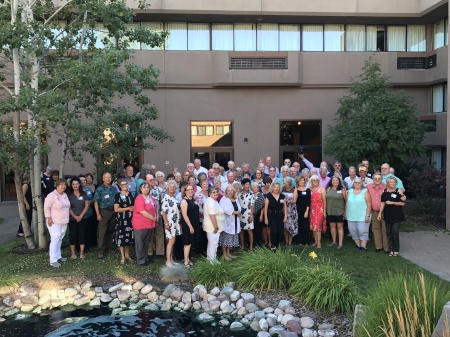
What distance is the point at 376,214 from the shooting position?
9617 millimetres

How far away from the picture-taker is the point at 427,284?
5.33 metres

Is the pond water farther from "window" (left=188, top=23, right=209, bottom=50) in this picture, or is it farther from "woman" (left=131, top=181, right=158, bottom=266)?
"window" (left=188, top=23, right=209, bottom=50)

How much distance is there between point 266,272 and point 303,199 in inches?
110

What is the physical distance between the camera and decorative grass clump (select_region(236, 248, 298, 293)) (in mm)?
7453

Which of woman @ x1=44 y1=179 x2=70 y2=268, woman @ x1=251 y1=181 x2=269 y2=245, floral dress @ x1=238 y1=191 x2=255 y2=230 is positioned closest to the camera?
woman @ x1=44 y1=179 x2=70 y2=268

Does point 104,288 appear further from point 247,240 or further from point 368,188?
point 368,188

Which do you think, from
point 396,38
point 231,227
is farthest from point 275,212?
point 396,38

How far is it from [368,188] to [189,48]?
11.1 metres

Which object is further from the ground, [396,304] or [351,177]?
[351,177]

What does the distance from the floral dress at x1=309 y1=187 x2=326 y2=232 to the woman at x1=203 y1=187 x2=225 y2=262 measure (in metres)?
2.37

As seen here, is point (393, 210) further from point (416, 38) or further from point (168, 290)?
point (416, 38)

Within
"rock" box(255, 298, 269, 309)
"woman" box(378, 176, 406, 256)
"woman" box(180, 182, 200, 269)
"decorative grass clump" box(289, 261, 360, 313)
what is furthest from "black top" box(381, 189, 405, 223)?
"woman" box(180, 182, 200, 269)

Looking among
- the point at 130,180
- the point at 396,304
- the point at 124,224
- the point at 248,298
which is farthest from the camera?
the point at 130,180

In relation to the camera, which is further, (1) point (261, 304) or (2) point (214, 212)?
(2) point (214, 212)
